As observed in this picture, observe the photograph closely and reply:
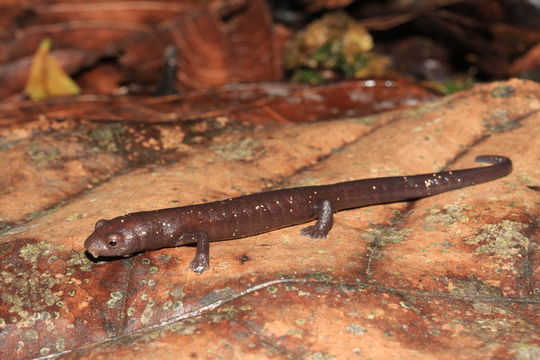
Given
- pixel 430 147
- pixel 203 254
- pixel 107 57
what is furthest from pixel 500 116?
pixel 107 57

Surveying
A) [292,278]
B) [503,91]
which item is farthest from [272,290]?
[503,91]

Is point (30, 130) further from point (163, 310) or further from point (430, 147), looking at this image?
point (430, 147)

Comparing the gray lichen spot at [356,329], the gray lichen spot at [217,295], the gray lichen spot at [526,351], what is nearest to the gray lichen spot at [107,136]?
the gray lichen spot at [217,295]

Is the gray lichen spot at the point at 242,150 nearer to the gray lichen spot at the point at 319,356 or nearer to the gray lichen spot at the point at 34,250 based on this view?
the gray lichen spot at the point at 34,250

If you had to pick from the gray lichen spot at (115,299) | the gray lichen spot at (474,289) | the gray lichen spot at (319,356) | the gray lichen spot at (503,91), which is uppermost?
the gray lichen spot at (503,91)

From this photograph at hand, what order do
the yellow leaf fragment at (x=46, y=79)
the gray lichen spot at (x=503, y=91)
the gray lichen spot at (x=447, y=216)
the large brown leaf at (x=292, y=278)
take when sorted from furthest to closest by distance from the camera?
the yellow leaf fragment at (x=46, y=79) → the gray lichen spot at (x=503, y=91) → the gray lichen spot at (x=447, y=216) → the large brown leaf at (x=292, y=278)
